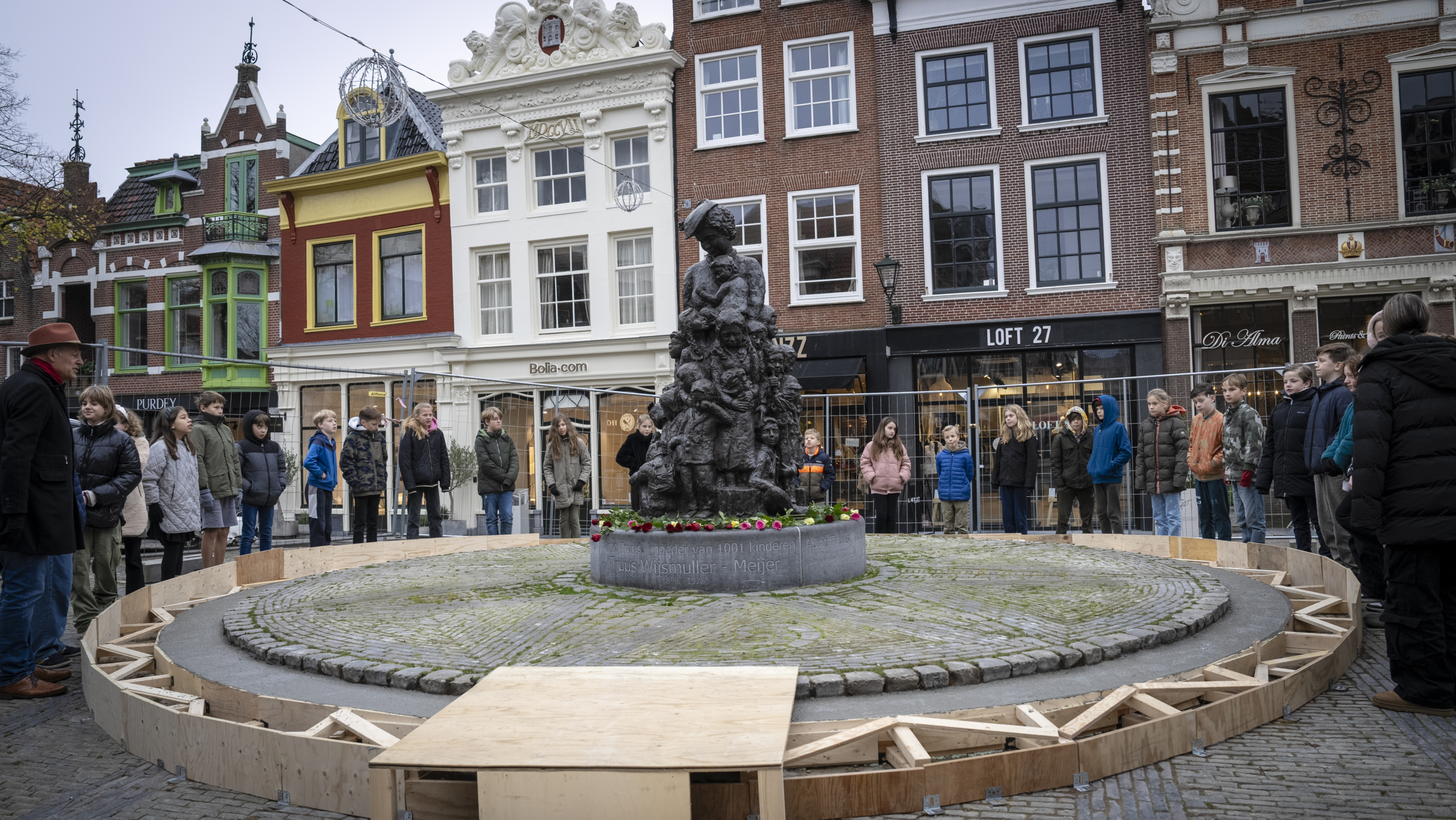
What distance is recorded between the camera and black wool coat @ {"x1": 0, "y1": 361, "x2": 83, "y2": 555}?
5734mm

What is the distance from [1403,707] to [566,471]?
9864 mm

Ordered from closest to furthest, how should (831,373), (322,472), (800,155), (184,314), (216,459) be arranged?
(216,459) < (322,472) < (831,373) < (800,155) < (184,314)

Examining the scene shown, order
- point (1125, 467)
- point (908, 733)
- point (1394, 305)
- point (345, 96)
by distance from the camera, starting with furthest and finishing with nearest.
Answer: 1. point (345, 96)
2. point (1125, 467)
3. point (1394, 305)
4. point (908, 733)

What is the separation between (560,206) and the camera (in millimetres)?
23281

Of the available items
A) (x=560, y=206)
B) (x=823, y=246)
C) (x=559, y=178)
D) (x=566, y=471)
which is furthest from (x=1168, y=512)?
(x=559, y=178)

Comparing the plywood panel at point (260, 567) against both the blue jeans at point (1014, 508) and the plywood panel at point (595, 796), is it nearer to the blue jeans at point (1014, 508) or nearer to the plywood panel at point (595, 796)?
the plywood panel at point (595, 796)

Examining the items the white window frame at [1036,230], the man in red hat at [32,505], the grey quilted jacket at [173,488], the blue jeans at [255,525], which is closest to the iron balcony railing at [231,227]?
the blue jeans at [255,525]

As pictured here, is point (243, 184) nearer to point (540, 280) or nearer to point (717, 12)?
point (540, 280)

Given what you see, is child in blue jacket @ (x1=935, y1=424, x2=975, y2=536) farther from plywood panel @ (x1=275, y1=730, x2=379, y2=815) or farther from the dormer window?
the dormer window

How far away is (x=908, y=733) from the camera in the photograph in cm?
393

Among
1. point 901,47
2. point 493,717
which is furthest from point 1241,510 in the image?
point 901,47

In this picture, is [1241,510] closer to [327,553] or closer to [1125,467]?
[1125,467]

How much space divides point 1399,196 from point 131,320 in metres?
32.6

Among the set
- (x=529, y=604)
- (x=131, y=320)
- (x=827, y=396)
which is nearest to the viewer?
(x=529, y=604)
